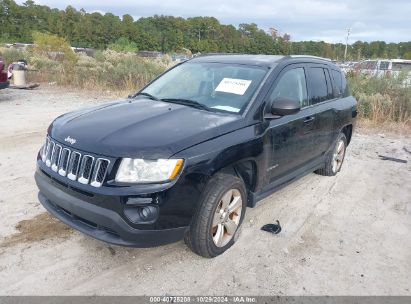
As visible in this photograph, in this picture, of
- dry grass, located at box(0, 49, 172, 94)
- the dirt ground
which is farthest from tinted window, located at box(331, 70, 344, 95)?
dry grass, located at box(0, 49, 172, 94)

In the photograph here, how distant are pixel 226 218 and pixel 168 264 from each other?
67cm

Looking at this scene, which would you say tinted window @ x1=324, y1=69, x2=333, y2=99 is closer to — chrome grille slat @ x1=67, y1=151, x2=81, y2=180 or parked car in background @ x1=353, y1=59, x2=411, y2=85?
chrome grille slat @ x1=67, y1=151, x2=81, y2=180

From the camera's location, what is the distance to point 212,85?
162 inches

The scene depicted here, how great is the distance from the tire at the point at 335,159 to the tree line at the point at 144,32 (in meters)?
43.1

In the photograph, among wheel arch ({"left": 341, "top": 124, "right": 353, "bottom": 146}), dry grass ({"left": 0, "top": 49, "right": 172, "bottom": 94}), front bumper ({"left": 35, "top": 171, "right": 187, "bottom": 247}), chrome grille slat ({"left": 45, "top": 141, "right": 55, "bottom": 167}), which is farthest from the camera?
dry grass ({"left": 0, "top": 49, "right": 172, "bottom": 94})

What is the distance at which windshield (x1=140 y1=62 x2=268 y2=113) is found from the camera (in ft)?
12.5

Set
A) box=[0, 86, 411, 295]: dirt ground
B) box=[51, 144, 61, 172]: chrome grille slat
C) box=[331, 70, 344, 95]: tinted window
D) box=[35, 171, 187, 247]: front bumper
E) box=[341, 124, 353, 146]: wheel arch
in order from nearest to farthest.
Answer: box=[35, 171, 187, 247]: front bumper, box=[0, 86, 411, 295]: dirt ground, box=[51, 144, 61, 172]: chrome grille slat, box=[331, 70, 344, 95]: tinted window, box=[341, 124, 353, 146]: wheel arch

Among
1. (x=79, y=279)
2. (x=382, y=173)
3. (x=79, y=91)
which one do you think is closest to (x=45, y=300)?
(x=79, y=279)

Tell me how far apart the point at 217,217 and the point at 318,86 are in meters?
2.57

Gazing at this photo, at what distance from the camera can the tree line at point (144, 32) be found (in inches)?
2181

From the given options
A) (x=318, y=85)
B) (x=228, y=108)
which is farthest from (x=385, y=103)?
(x=228, y=108)

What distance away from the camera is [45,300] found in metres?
2.76

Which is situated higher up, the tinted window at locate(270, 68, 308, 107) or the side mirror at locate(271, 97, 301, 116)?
the tinted window at locate(270, 68, 308, 107)

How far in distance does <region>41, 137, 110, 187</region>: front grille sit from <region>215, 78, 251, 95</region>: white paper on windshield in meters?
1.63
